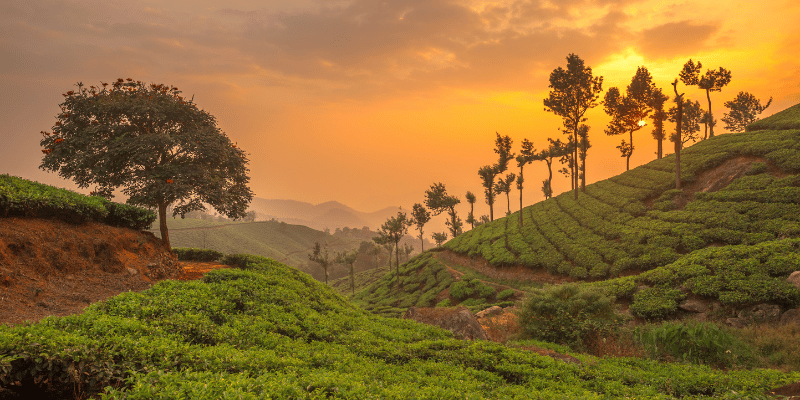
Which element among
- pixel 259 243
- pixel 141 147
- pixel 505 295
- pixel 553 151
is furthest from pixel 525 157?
pixel 259 243

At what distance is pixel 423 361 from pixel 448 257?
48128 mm

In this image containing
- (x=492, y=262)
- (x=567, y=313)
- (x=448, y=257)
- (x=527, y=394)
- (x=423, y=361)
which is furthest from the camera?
(x=448, y=257)

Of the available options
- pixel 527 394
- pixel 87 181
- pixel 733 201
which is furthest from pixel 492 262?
pixel 87 181

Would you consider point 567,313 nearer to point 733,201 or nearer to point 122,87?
point 733,201

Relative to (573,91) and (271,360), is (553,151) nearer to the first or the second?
(573,91)

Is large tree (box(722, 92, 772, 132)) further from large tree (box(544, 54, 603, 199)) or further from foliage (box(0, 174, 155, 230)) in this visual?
foliage (box(0, 174, 155, 230))

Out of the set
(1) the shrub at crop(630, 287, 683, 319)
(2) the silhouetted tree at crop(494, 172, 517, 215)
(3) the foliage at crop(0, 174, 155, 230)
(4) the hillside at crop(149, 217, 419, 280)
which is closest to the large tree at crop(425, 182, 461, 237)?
(2) the silhouetted tree at crop(494, 172, 517, 215)

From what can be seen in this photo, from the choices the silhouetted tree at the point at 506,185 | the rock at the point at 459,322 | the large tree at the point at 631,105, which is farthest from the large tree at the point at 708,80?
the rock at the point at 459,322

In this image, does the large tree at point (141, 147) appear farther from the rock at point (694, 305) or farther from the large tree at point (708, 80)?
the large tree at point (708, 80)

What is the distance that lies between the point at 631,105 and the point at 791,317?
176ft

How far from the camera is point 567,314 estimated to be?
60.3 feet

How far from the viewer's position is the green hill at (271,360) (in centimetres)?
625

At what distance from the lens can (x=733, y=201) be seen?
3111 centimetres

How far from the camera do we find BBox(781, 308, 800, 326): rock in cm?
1753
